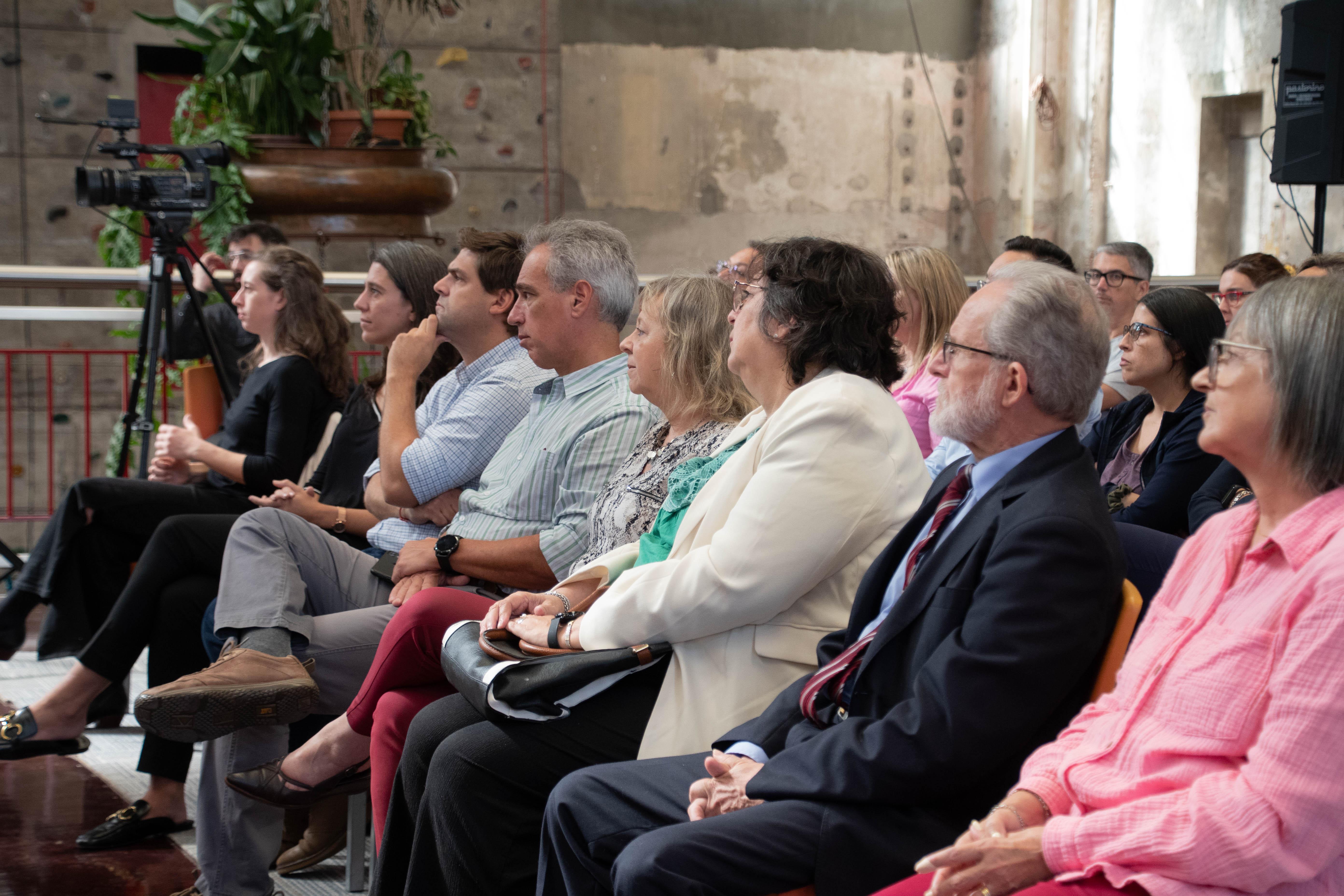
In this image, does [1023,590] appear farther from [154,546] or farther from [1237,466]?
[154,546]

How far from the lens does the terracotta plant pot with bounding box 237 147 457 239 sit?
17.3 feet

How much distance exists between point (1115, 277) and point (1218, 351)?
2.81m

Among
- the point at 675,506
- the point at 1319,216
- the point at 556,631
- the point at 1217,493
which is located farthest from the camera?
the point at 1319,216

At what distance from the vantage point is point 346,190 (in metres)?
5.38

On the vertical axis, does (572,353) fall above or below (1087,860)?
above

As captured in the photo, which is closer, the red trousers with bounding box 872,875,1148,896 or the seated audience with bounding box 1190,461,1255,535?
the red trousers with bounding box 872,875,1148,896

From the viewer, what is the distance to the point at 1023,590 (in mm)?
1253

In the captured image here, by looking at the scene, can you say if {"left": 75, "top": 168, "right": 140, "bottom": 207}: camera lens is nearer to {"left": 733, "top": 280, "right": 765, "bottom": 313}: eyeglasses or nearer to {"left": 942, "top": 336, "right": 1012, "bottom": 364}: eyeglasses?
{"left": 733, "top": 280, "right": 765, "bottom": 313}: eyeglasses

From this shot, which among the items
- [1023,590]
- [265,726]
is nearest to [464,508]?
[265,726]

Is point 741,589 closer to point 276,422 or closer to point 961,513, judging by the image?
point 961,513

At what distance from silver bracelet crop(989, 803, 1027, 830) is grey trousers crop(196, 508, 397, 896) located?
143 cm

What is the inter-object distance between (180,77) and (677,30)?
3122 mm

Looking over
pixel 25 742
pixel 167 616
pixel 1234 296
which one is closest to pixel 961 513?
pixel 167 616

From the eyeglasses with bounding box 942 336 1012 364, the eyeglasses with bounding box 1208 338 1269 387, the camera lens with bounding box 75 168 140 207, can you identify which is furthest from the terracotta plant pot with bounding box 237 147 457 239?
the eyeglasses with bounding box 1208 338 1269 387
